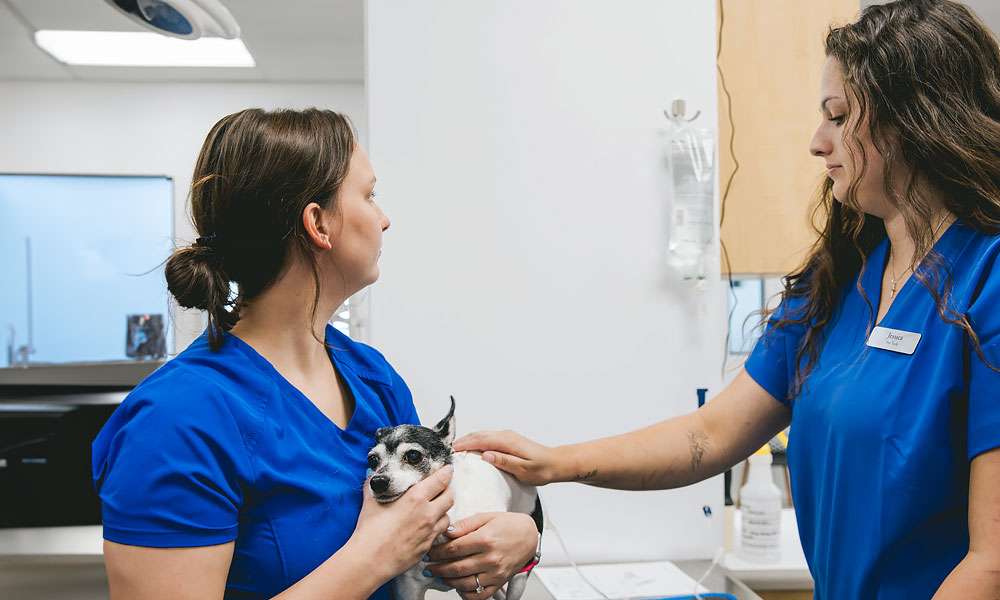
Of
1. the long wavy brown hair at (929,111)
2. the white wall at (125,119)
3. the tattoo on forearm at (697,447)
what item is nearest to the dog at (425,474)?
the tattoo on forearm at (697,447)

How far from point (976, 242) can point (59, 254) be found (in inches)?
198

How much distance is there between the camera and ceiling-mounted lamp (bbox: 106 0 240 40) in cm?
153

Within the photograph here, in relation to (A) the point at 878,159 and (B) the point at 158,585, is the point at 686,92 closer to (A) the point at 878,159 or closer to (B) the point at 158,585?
(A) the point at 878,159

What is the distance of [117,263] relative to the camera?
4699mm

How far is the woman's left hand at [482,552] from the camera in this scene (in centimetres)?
96

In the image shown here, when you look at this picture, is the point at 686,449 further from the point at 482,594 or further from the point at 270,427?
the point at 270,427

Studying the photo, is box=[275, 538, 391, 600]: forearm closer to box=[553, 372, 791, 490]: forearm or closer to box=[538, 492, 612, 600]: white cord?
box=[553, 372, 791, 490]: forearm

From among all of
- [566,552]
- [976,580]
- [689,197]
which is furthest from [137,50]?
[976,580]

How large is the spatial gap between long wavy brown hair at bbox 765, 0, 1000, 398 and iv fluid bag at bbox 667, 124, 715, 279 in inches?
29.5

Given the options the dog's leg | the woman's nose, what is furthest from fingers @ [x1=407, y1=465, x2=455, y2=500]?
the woman's nose


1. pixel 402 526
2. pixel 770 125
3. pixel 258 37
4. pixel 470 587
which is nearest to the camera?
pixel 402 526

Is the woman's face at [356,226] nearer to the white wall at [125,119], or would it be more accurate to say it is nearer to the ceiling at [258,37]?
the ceiling at [258,37]

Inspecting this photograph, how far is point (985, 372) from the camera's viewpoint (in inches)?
33.3

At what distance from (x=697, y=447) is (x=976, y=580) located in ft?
1.61
